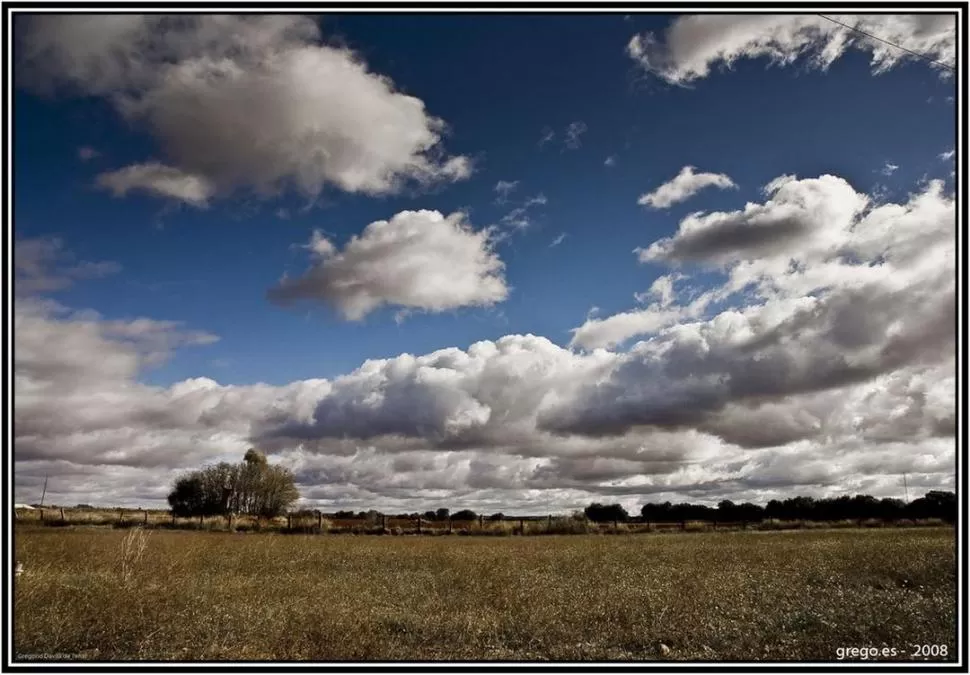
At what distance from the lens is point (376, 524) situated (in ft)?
195

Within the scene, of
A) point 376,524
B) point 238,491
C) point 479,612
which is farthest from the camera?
point 238,491

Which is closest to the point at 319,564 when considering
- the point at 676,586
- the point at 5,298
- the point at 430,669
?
the point at 676,586

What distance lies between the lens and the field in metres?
10.2

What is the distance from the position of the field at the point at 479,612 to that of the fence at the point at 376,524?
3705cm

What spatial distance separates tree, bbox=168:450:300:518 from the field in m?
→ 59.1

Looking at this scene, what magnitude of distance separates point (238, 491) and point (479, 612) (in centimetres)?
7558

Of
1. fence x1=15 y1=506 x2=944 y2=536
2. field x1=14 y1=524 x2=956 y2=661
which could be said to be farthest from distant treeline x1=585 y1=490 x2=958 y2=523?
field x1=14 y1=524 x2=956 y2=661

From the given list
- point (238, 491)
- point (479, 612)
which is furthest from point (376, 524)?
point (479, 612)

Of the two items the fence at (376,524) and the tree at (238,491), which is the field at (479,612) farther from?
the tree at (238,491)

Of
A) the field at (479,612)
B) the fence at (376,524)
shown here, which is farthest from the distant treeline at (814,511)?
the field at (479,612)

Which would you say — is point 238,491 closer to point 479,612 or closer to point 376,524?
point 376,524

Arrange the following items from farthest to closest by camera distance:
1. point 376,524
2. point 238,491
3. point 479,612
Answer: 1. point 238,491
2. point 376,524
3. point 479,612

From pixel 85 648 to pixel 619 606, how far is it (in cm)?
1021

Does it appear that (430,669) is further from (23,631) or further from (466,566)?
(466,566)
